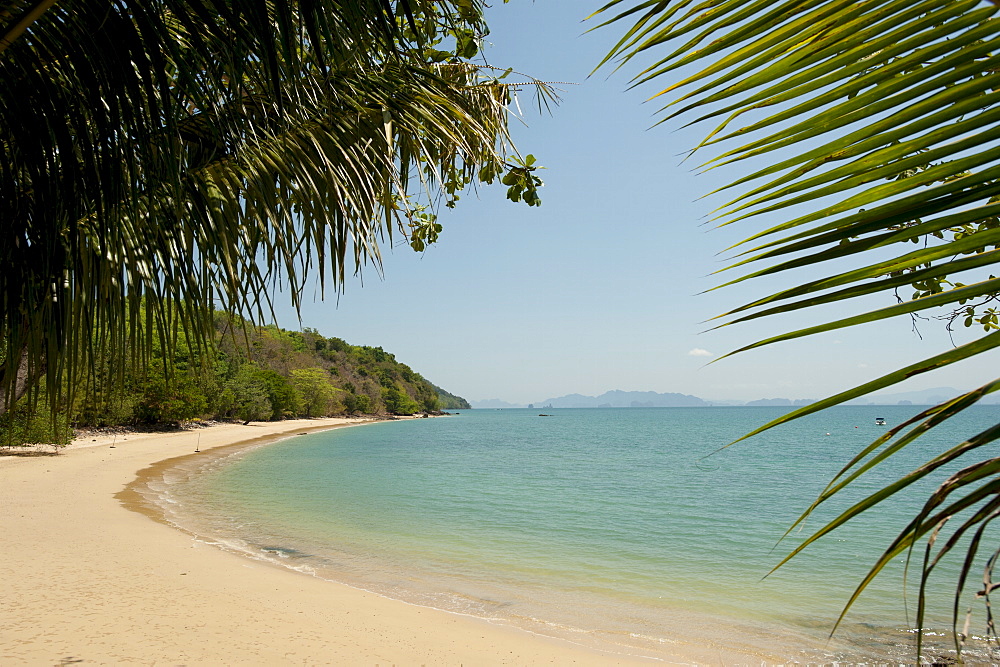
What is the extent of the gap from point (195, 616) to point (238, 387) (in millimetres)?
41193

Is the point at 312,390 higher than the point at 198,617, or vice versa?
the point at 312,390

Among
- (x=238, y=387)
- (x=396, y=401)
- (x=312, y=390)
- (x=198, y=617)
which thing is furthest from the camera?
(x=396, y=401)

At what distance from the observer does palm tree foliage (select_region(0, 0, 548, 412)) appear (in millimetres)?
1482

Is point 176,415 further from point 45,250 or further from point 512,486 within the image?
point 45,250

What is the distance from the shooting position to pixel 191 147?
2.44 metres

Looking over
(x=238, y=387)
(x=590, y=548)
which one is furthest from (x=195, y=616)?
(x=238, y=387)

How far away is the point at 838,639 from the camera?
6613mm

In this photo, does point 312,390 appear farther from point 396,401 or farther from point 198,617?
point 198,617

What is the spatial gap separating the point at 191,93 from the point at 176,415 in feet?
122

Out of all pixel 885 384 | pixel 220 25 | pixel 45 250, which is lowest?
pixel 885 384

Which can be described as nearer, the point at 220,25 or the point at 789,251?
the point at 789,251

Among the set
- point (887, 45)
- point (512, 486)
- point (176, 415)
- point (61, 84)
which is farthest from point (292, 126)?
point (176, 415)

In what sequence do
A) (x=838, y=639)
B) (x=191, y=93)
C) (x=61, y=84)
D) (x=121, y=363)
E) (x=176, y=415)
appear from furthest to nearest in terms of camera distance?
(x=176, y=415), (x=838, y=639), (x=121, y=363), (x=191, y=93), (x=61, y=84)

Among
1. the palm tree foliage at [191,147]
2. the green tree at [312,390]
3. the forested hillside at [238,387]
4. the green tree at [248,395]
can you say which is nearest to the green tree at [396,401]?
the forested hillside at [238,387]
